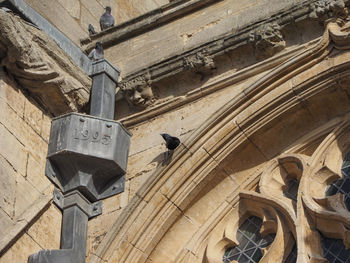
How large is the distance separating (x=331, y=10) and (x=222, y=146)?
1317 mm

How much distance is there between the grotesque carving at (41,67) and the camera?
1010 cm

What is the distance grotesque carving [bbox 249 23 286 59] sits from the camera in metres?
10.4

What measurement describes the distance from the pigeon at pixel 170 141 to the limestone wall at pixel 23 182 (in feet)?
3.00

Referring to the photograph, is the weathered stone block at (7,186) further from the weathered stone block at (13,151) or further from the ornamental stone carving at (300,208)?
the ornamental stone carving at (300,208)

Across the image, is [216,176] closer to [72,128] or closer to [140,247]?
[140,247]

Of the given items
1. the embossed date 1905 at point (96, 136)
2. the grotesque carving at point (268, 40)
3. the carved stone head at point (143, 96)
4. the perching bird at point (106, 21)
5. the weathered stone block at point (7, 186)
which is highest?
the perching bird at point (106, 21)

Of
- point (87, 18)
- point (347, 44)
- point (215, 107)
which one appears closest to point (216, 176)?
point (215, 107)

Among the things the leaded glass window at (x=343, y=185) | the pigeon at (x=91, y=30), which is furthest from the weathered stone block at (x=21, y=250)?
the pigeon at (x=91, y=30)

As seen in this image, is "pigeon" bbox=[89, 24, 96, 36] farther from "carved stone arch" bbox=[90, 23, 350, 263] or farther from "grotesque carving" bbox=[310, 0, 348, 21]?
"grotesque carving" bbox=[310, 0, 348, 21]

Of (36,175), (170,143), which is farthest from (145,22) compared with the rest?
(36,175)

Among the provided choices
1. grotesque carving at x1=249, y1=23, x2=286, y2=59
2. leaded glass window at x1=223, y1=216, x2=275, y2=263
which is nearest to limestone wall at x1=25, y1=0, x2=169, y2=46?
grotesque carving at x1=249, y1=23, x2=286, y2=59

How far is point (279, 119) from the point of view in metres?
10.3

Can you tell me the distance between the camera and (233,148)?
10320mm

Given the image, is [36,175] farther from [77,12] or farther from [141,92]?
[77,12]
